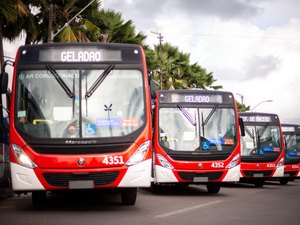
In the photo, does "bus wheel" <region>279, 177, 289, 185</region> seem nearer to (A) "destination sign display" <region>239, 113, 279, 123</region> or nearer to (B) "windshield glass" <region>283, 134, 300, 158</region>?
(B) "windshield glass" <region>283, 134, 300, 158</region>

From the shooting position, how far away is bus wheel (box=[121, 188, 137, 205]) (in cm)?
1024

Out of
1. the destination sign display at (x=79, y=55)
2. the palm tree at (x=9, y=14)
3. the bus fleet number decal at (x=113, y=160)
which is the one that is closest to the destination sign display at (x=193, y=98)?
the destination sign display at (x=79, y=55)

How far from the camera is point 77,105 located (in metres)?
9.41

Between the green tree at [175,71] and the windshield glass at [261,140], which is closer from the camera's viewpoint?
the windshield glass at [261,140]

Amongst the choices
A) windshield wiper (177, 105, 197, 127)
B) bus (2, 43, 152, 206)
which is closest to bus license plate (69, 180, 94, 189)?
bus (2, 43, 152, 206)

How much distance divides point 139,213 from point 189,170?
14.3 ft

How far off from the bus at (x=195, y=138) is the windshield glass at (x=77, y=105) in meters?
4.30

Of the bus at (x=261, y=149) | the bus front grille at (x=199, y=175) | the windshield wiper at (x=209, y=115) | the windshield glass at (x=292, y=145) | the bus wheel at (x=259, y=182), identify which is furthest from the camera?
the windshield glass at (x=292, y=145)

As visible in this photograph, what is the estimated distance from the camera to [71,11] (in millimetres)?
24531

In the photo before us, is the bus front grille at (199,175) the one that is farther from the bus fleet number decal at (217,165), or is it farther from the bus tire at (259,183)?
the bus tire at (259,183)

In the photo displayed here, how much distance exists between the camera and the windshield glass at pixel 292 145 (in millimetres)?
22903

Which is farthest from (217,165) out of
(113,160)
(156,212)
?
(113,160)

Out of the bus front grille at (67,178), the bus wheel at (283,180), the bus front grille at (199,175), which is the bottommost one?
the bus wheel at (283,180)

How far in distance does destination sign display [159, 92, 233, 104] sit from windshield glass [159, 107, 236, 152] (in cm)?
23
